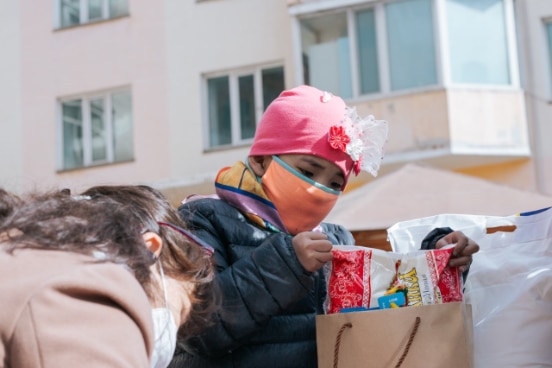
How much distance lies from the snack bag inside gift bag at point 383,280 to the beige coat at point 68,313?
3.02 ft

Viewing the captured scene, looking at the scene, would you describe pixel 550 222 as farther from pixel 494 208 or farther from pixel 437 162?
pixel 437 162

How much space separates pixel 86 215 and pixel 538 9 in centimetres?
1203

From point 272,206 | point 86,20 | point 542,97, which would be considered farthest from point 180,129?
point 272,206

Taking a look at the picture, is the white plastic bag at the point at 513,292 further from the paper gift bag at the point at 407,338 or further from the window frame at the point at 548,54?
the window frame at the point at 548,54

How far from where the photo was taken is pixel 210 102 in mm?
14297

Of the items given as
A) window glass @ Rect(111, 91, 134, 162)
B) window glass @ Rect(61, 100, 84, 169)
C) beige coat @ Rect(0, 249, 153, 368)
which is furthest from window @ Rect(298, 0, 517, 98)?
beige coat @ Rect(0, 249, 153, 368)

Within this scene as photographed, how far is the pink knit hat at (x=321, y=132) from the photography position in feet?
8.57

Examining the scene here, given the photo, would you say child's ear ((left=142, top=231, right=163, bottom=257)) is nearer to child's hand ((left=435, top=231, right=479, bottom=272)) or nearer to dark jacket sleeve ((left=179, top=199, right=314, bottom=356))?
dark jacket sleeve ((left=179, top=199, right=314, bottom=356))

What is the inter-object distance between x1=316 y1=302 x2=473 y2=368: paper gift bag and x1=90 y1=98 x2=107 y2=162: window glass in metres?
13.0

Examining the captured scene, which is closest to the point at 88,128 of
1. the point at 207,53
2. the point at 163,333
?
the point at 207,53

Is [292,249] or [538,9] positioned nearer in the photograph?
[292,249]

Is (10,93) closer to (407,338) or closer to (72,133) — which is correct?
(72,133)

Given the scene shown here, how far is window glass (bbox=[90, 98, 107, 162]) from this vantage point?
15.0m

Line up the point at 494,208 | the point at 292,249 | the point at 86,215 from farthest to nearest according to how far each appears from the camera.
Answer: the point at 494,208 < the point at 292,249 < the point at 86,215
